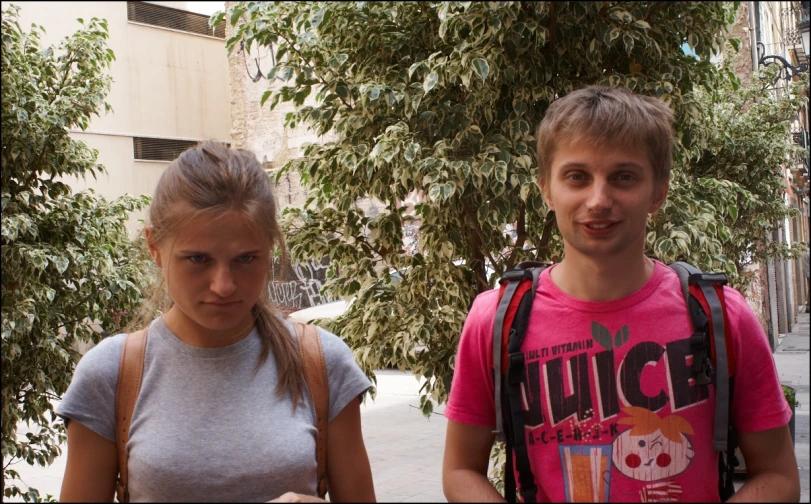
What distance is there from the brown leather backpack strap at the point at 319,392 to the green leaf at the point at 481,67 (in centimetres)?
186

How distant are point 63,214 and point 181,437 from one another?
3067mm

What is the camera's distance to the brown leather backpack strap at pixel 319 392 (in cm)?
151

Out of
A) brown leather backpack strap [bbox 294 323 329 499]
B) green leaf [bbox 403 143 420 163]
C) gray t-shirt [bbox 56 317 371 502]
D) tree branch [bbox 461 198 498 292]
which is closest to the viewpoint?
gray t-shirt [bbox 56 317 371 502]

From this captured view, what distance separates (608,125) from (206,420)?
0.90 m

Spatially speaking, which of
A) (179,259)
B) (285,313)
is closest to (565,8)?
(285,313)

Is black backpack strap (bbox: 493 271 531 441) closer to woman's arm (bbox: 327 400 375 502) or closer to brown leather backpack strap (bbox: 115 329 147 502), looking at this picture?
woman's arm (bbox: 327 400 375 502)

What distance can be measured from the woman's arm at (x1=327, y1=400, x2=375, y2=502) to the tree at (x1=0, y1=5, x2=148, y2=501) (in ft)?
8.05

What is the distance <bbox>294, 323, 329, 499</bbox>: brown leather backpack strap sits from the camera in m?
1.51

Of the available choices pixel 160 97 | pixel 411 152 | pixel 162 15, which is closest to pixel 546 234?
pixel 411 152

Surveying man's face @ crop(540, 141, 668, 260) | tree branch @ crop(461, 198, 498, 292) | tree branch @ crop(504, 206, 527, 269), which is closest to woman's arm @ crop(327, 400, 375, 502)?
man's face @ crop(540, 141, 668, 260)

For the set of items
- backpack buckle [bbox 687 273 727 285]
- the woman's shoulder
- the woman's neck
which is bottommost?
the woman's shoulder

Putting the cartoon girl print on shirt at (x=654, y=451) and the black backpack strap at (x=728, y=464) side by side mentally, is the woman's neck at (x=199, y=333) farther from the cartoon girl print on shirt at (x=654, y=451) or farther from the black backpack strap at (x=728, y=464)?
the black backpack strap at (x=728, y=464)

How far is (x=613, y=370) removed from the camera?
156cm

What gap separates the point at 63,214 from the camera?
13.6 ft
